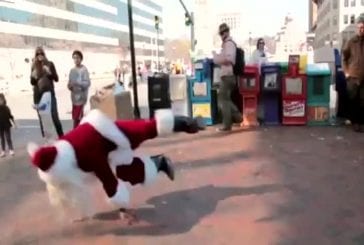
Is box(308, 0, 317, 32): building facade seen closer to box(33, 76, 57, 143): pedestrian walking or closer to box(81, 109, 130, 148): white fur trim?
box(33, 76, 57, 143): pedestrian walking

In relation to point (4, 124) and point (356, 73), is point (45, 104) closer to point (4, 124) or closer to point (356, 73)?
point (4, 124)

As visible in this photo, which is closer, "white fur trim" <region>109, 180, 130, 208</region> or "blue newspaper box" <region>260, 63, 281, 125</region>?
"white fur trim" <region>109, 180, 130, 208</region>

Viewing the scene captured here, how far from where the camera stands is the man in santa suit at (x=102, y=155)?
4664mm

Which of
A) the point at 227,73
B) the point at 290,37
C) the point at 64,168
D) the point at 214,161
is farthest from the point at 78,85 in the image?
the point at 290,37

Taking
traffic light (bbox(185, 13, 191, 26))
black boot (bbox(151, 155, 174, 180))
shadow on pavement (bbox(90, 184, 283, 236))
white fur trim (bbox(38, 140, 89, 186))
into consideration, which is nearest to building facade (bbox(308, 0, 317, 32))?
traffic light (bbox(185, 13, 191, 26))

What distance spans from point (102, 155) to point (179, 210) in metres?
1.07

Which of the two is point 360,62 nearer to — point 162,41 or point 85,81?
point 85,81

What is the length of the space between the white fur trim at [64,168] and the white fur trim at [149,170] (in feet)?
1.85

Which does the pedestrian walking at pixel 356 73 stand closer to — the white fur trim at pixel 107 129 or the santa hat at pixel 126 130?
the santa hat at pixel 126 130

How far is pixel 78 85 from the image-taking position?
10.7 meters

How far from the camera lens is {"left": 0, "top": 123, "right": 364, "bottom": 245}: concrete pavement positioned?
4.70 meters

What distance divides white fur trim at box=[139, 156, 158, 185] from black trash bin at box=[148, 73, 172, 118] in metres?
6.75

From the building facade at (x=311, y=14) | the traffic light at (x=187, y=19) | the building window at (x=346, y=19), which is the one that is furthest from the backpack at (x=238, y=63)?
the building facade at (x=311, y=14)

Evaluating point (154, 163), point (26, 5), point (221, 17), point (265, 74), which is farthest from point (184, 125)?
point (26, 5)
